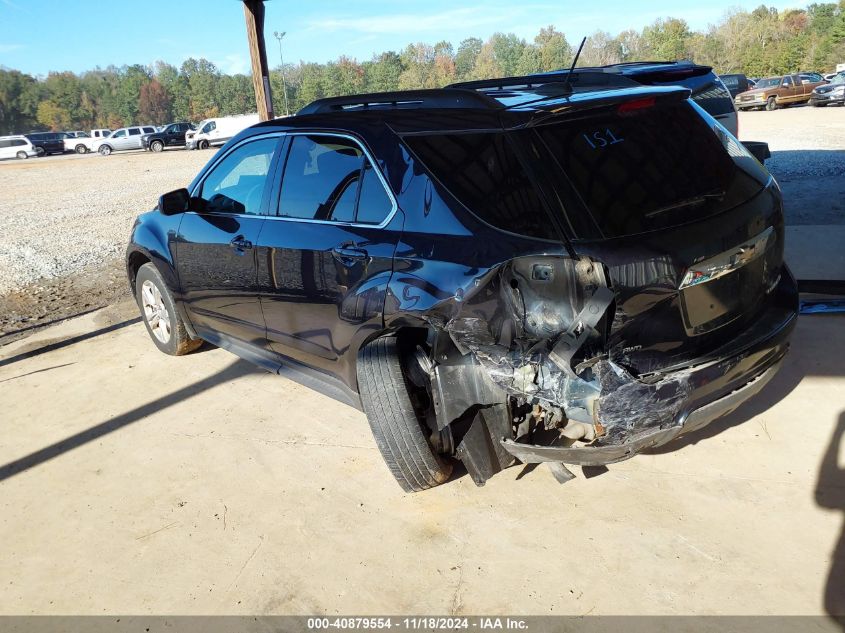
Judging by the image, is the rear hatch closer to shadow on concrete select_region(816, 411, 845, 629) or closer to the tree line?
shadow on concrete select_region(816, 411, 845, 629)

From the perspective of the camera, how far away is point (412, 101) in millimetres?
3441

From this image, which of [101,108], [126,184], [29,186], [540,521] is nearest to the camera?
[540,521]

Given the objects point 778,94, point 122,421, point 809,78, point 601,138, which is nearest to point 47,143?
point 778,94

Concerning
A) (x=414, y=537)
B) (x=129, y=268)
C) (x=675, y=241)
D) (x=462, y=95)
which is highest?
(x=462, y=95)

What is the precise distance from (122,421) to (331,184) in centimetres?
213

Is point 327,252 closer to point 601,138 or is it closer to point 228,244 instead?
point 228,244

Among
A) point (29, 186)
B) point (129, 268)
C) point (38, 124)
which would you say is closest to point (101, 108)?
point (38, 124)

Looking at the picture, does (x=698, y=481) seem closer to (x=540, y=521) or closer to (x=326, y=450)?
(x=540, y=521)

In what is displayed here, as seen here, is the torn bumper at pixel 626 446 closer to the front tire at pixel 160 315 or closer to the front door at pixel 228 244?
the front door at pixel 228 244

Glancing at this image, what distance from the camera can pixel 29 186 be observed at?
74.9 ft

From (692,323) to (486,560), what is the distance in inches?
49.9

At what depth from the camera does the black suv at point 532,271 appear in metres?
2.62

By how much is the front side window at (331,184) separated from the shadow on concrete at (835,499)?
228cm

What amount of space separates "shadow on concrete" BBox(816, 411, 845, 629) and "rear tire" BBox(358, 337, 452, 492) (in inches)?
62.3
